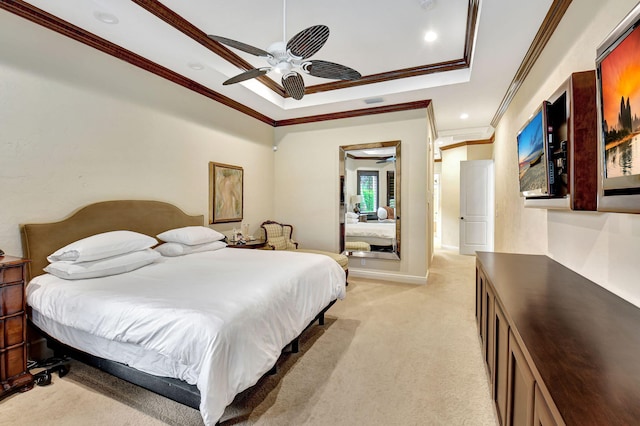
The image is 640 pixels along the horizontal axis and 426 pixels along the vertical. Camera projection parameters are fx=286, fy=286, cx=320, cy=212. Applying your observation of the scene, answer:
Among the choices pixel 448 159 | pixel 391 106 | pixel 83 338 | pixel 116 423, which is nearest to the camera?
pixel 116 423

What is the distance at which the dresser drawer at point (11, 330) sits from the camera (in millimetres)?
1957

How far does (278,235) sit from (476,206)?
16.3 feet

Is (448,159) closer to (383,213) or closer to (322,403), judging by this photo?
(383,213)

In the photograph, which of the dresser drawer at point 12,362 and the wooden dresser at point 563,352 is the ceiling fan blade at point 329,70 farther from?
the dresser drawer at point 12,362

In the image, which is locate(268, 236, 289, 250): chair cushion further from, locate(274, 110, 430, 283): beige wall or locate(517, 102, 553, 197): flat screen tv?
locate(517, 102, 553, 197): flat screen tv

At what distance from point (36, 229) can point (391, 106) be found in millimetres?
4660

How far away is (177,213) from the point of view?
3.59 metres

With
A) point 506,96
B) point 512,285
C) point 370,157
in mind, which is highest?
point 506,96

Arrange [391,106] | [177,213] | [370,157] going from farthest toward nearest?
1. [370,157]
2. [391,106]
3. [177,213]

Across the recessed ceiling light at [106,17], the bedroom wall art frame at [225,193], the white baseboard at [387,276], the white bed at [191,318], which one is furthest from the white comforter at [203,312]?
the white baseboard at [387,276]

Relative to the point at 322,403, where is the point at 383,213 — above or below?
above

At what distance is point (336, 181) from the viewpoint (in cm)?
520

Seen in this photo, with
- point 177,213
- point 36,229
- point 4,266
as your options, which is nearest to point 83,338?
point 4,266

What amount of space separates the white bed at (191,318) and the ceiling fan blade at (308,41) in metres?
1.77
